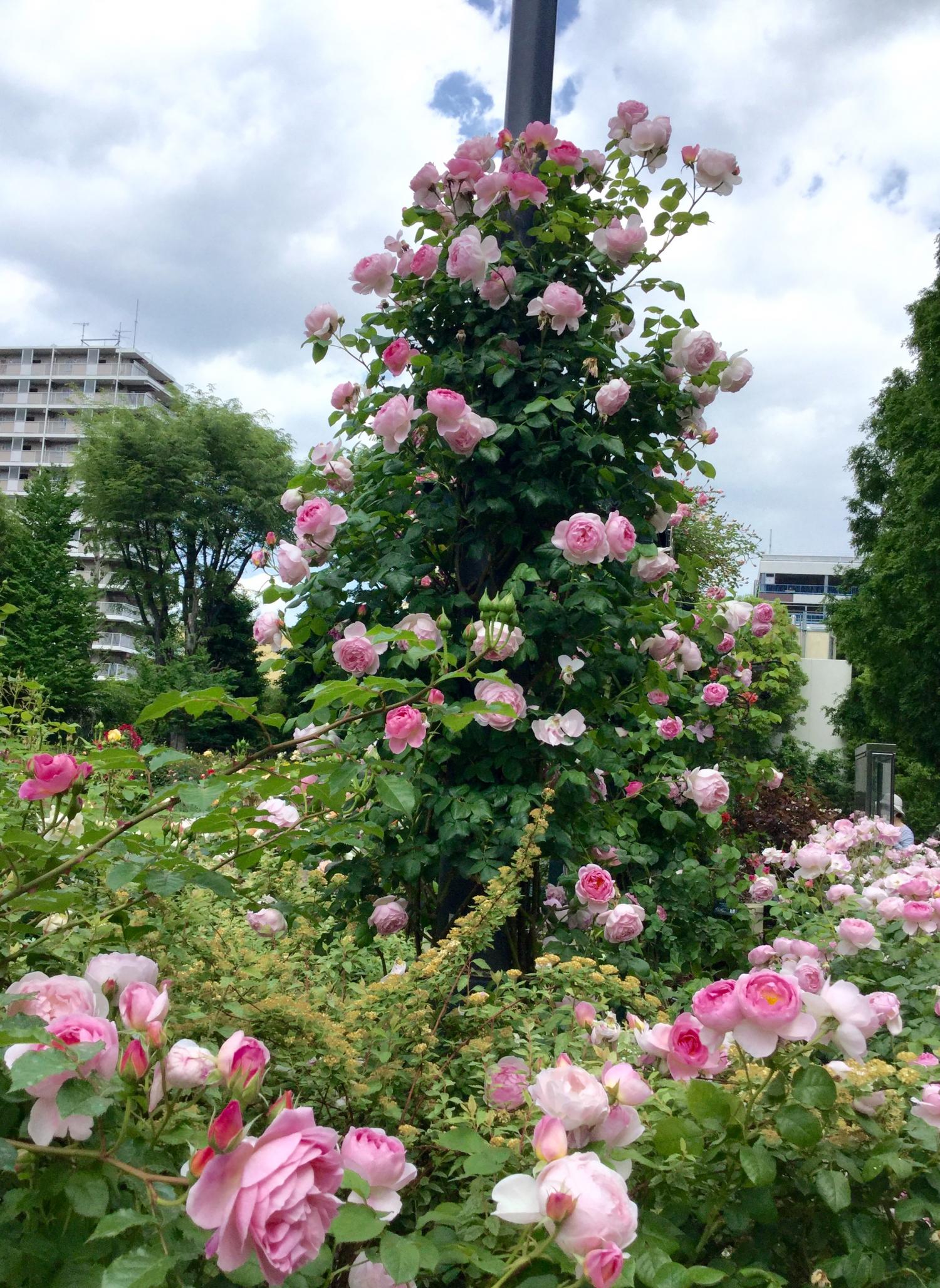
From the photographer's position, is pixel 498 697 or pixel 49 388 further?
pixel 49 388

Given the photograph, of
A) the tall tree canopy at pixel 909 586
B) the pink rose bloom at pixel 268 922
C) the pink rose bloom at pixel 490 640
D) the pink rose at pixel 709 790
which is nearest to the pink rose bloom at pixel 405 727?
the pink rose bloom at pixel 490 640

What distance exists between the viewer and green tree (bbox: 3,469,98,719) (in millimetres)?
25375

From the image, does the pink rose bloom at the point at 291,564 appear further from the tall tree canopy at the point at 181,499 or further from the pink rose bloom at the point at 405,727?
the tall tree canopy at the point at 181,499

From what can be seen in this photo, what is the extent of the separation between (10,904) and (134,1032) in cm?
37

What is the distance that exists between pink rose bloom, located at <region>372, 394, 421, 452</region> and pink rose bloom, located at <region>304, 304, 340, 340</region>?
0.45 meters

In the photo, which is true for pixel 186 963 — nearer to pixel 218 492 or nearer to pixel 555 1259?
pixel 555 1259

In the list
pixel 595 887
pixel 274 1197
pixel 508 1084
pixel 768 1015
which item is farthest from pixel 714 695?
pixel 274 1197

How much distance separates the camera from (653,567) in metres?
2.55

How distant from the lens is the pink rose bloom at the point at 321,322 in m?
2.71

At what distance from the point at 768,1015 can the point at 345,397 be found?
7.16ft

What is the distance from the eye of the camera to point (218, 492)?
32656 millimetres

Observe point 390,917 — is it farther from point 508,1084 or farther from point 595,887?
point 508,1084

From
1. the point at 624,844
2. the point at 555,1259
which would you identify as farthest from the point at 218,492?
the point at 555,1259

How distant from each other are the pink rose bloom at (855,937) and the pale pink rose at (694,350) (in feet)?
4.66
